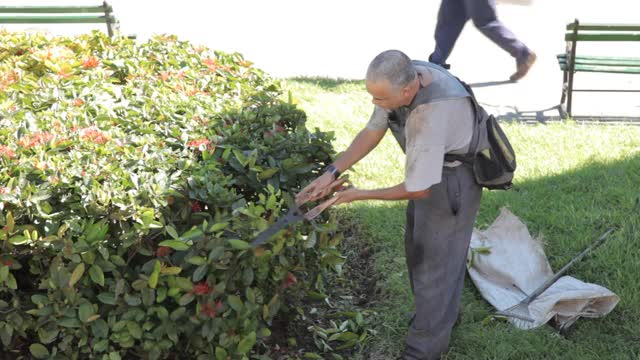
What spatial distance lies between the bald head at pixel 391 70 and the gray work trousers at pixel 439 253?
58 cm

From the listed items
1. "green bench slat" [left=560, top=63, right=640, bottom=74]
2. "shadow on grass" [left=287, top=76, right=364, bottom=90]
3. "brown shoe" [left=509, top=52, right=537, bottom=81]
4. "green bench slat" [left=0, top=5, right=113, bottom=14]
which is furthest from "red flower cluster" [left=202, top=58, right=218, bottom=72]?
"brown shoe" [left=509, top=52, right=537, bottom=81]

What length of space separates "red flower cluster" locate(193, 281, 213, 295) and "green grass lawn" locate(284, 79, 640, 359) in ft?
3.63

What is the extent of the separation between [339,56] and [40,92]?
5183 mm

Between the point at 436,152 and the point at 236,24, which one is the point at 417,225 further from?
the point at 236,24

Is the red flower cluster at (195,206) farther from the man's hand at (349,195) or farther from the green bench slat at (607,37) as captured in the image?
the green bench slat at (607,37)

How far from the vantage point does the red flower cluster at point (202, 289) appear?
341cm

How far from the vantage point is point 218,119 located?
14.0 ft

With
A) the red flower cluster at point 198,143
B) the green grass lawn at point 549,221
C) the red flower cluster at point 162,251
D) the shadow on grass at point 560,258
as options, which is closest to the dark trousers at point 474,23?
the green grass lawn at point 549,221

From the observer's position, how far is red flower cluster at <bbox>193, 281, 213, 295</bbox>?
3.41 metres

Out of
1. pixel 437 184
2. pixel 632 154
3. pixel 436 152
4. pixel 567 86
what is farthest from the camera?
pixel 567 86

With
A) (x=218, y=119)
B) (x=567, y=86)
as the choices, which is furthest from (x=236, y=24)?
(x=218, y=119)

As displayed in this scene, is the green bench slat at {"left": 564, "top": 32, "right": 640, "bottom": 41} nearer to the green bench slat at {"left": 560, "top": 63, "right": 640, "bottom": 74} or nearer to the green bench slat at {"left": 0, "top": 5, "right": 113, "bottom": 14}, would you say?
the green bench slat at {"left": 560, "top": 63, "right": 640, "bottom": 74}

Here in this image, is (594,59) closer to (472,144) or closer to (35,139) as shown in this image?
(472,144)

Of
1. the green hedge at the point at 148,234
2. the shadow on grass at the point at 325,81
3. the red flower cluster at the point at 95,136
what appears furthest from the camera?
the shadow on grass at the point at 325,81
